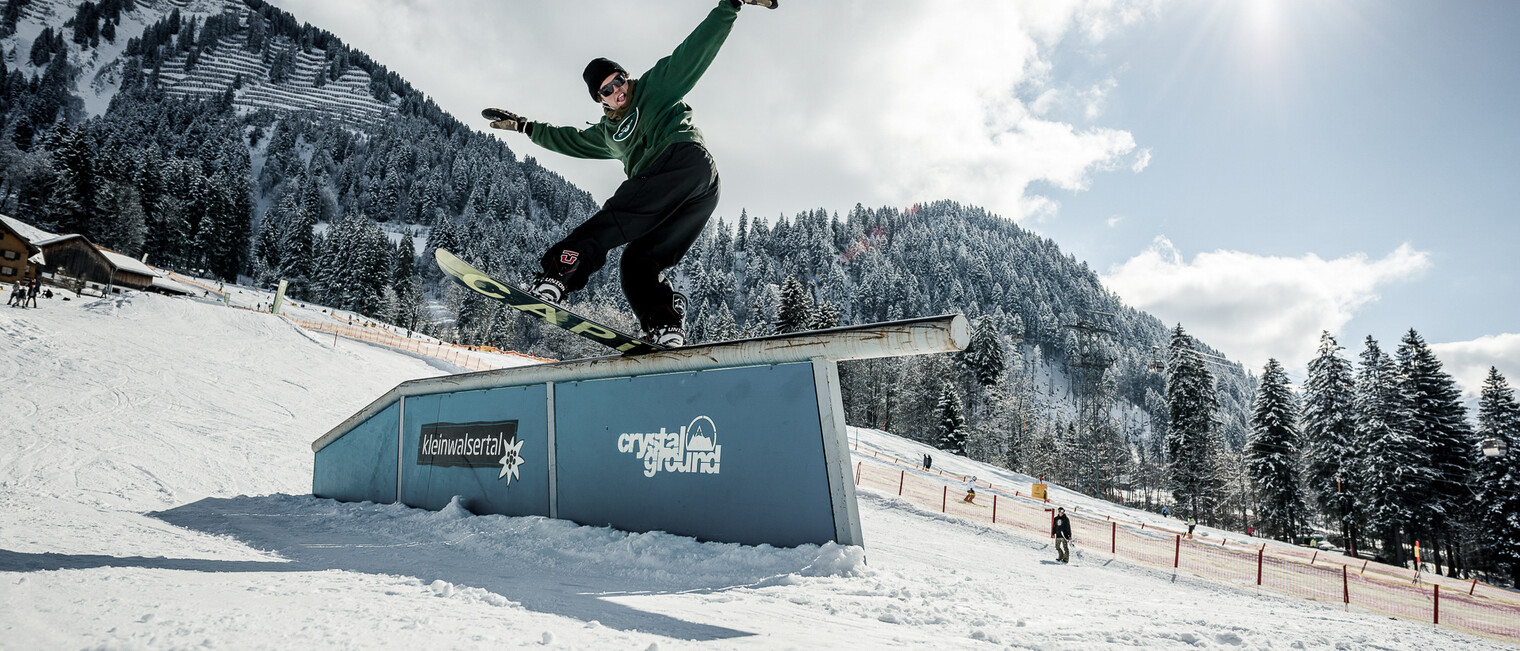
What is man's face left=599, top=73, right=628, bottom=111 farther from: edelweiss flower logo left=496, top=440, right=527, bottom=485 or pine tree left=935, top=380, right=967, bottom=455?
pine tree left=935, top=380, right=967, bottom=455

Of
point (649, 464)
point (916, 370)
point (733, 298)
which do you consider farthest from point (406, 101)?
point (649, 464)

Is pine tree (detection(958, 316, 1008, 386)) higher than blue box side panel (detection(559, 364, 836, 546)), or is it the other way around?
pine tree (detection(958, 316, 1008, 386))

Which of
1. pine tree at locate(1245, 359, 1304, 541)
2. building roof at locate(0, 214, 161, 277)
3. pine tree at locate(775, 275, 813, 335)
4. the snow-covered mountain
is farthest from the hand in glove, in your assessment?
the snow-covered mountain

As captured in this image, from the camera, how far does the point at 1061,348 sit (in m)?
139

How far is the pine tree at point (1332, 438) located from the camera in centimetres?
3425

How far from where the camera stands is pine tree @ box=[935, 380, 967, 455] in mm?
53544

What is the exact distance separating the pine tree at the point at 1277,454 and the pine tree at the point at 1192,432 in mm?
6317

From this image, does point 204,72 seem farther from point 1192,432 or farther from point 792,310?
point 1192,432

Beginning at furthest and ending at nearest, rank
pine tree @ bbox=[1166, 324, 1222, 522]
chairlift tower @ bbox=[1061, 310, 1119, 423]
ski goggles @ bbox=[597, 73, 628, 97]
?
chairlift tower @ bbox=[1061, 310, 1119, 423] → pine tree @ bbox=[1166, 324, 1222, 522] → ski goggles @ bbox=[597, 73, 628, 97]

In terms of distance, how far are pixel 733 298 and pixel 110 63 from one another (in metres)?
175

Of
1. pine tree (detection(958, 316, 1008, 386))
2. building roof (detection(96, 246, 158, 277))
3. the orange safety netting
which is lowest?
the orange safety netting

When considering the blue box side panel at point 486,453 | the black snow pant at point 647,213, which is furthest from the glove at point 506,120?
the blue box side panel at point 486,453

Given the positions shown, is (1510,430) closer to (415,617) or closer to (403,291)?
(415,617)

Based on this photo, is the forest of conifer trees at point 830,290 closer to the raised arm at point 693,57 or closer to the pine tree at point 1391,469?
the pine tree at point 1391,469
